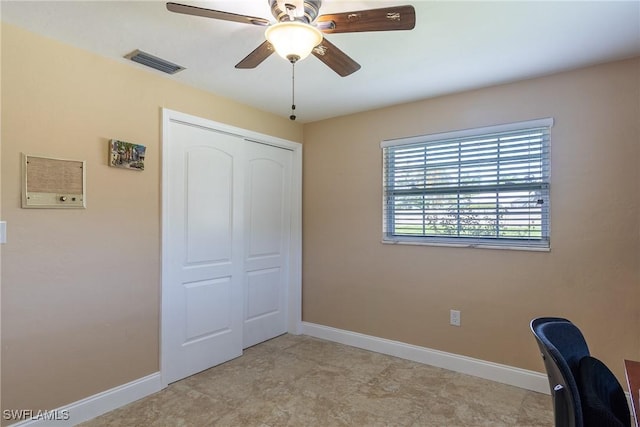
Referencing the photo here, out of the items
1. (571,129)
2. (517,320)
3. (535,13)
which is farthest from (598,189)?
(535,13)

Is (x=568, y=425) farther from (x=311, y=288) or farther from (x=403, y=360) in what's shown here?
(x=311, y=288)

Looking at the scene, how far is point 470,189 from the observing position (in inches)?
115

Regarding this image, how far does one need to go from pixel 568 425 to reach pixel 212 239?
8.61ft

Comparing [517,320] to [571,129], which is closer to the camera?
[571,129]

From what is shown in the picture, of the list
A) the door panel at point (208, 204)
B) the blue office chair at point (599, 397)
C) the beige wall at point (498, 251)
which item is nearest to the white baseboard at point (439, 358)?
the beige wall at point (498, 251)

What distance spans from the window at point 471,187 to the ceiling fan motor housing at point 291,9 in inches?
69.8

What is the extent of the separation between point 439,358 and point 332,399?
109cm

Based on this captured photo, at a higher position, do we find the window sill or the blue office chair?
the window sill

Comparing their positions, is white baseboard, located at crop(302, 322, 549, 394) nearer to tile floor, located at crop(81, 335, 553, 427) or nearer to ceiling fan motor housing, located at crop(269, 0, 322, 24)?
tile floor, located at crop(81, 335, 553, 427)

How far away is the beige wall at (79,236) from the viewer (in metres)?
2.00

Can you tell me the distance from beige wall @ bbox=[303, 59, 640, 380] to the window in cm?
8

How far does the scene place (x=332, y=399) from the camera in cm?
253

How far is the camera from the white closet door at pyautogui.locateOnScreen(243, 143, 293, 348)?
138 inches

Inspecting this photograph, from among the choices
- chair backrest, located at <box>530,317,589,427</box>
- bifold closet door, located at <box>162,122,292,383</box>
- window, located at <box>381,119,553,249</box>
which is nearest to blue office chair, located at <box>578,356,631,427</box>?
chair backrest, located at <box>530,317,589,427</box>
